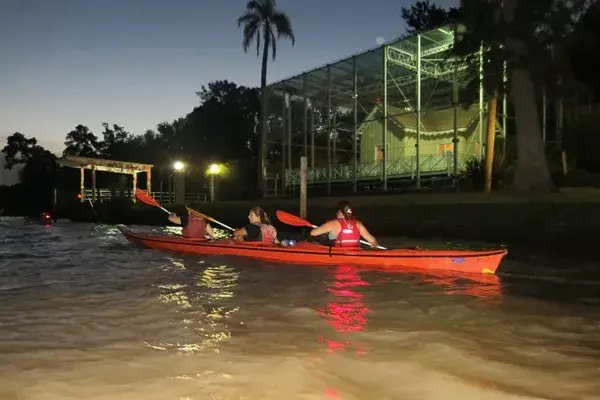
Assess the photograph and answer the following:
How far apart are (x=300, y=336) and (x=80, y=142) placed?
64265 millimetres

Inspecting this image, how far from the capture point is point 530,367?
4.45m

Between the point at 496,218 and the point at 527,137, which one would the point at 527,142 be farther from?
the point at 496,218

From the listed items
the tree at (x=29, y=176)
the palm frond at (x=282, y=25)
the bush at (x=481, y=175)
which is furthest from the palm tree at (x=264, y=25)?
the tree at (x=29, y=176)

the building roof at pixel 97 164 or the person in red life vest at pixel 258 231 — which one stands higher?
the building roof at pixel 97 164

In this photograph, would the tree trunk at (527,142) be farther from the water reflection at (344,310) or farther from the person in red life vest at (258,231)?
the water reflection at (344,310)

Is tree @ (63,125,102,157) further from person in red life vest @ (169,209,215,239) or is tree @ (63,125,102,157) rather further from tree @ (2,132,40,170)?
person in red life vest @ (169,209,215,239)

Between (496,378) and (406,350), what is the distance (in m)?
0.94

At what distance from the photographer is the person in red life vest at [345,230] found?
10.2 m

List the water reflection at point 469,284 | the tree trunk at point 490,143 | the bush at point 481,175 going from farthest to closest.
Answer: the bush at point 481,175, the tree trunk at point 490,143, the water reflection at point 469,284

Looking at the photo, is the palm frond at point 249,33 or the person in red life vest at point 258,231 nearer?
the person in red life vest at point 258,231

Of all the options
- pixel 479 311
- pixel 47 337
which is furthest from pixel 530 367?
pixel 47 337

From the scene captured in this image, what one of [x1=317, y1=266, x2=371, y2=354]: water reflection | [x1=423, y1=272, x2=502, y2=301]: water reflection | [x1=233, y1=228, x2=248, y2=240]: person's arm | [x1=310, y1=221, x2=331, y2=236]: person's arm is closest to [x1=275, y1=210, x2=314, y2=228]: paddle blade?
[x1=233, y1=228, x2=248, y2=240]: person's arm

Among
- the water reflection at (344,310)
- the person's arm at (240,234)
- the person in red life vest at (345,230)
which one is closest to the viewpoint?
the water reflection at (344,310)

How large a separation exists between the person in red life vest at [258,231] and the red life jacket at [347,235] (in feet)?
5.68
